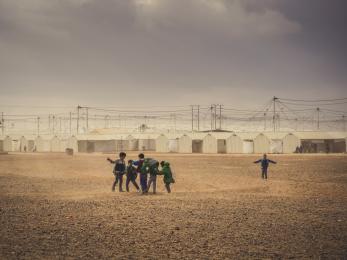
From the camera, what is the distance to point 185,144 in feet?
208

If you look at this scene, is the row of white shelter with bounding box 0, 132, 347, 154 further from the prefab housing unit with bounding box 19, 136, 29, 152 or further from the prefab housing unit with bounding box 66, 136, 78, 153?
the prefab housing unit with bounding box 19, 136, 29, 152

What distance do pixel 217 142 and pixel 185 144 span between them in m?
5.49

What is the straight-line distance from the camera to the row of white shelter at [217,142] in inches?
2334

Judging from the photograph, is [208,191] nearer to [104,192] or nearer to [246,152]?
[104,192]

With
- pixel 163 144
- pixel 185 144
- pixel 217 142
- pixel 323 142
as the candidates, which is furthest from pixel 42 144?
pixel 323 142

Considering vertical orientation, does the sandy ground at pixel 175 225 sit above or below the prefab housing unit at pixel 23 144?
below

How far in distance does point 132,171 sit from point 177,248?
916 cm

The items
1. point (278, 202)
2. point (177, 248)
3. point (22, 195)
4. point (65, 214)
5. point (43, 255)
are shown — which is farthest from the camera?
point (22, 195)

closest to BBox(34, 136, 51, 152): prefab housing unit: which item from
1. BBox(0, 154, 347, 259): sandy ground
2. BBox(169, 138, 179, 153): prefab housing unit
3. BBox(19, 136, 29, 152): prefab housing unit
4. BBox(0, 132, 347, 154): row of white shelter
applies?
BBox(0, 132, 347, 154): row of white shelter

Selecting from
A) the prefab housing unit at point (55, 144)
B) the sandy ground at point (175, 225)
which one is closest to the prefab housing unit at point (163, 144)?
the prefab housing unit at point (55, 144)

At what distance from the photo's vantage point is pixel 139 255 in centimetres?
712

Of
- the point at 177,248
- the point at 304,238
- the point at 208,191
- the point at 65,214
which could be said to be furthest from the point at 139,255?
the point at 208,191

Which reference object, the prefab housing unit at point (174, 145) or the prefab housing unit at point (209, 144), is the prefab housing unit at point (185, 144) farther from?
the prefab housing unit at point (209, 144)

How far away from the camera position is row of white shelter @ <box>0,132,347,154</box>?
5928 cm
